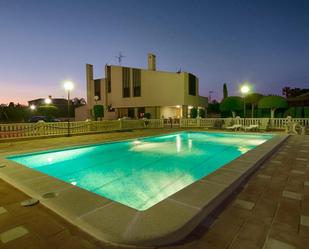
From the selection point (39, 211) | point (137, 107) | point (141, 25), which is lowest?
point (39, 211)

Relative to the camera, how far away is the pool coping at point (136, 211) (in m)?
2.04

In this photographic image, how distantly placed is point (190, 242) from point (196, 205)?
70 cm

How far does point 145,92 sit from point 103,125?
39.5ft

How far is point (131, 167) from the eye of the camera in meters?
6.87

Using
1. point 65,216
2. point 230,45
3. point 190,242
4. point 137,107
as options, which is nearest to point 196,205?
point 190,242

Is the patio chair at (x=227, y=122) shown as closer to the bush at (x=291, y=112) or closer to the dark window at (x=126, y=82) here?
the bush at (x=291, y=112)

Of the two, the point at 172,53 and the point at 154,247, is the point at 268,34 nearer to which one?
the point at 172,53

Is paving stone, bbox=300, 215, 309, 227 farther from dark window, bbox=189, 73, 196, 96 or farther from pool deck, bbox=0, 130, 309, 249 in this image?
dark window, bbox=189, 73, 196, 96

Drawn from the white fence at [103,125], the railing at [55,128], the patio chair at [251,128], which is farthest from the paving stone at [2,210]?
the patio chair at [251,128]

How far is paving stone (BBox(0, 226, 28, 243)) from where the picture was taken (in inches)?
81.0

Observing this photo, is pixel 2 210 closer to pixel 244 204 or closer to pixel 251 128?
pixel 244 204

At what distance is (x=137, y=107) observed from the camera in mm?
27391

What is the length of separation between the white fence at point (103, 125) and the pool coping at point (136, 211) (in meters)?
9.22

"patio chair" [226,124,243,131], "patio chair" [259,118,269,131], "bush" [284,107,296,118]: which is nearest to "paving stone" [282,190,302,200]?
"patio chair" [226,124,243,131]
